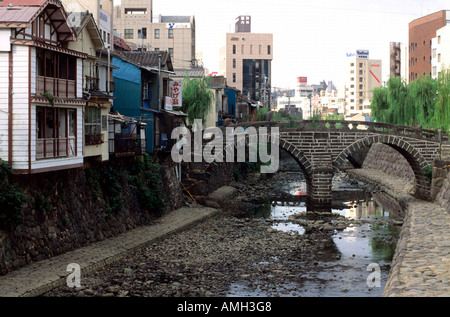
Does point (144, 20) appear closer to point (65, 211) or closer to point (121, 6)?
point (121, 6)

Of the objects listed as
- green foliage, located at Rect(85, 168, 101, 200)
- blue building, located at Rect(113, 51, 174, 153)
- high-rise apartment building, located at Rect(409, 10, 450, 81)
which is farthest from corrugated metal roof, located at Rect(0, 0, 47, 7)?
high-rise apartment building, located at Rect(409, 10, 450, 81)

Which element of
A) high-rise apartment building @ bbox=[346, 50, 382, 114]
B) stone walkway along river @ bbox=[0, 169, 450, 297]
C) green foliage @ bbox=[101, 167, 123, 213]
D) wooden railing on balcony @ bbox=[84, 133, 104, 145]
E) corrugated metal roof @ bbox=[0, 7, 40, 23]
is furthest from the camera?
high-rise apartment building @ bbox=[346, 50, 382, 114]

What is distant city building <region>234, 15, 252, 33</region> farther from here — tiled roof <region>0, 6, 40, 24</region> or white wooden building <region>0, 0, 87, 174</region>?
tiled roof <region>0, 6, 40, 24</region>

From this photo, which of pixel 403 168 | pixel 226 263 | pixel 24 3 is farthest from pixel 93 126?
pixel 403 168

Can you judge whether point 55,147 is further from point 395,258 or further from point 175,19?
point 175,19

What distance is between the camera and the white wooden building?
20.6 meters

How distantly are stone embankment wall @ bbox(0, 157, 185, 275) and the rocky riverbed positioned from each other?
201 cm

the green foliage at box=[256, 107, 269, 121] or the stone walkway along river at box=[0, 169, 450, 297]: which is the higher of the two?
the green foliage at box=[256, 107, 269, 121]

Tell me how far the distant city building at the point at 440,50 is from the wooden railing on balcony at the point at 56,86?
6131 centimetres

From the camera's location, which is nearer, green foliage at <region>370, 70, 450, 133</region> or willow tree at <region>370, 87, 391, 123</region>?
green foliage at <region>370, 70, 450, 133</region>

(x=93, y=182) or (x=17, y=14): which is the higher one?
(x=17, y=14)

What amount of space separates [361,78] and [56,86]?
145220 millimetres

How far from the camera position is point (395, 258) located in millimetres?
23266

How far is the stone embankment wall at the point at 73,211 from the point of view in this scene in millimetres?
20297
